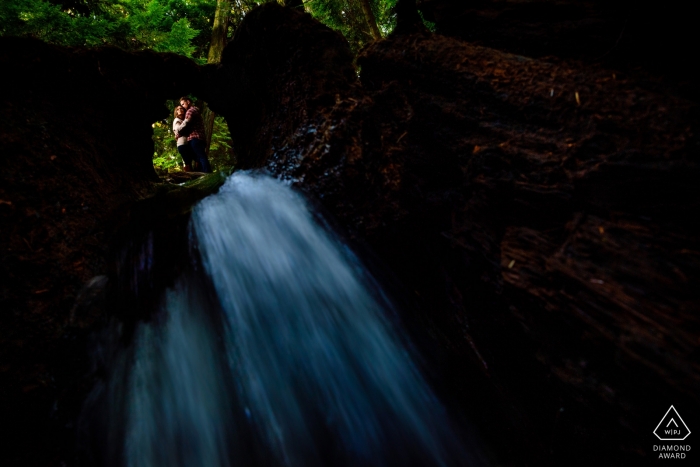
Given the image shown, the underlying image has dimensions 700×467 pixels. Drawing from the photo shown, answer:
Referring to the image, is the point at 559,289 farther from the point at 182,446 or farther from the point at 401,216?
the point at 182,446

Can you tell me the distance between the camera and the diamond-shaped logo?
1.47 meters

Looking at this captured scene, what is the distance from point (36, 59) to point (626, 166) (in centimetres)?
505

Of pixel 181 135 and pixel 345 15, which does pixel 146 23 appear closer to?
pixel 181 135

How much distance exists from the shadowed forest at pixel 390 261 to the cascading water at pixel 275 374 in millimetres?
16

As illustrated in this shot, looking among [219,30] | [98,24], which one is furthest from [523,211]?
[219,30]

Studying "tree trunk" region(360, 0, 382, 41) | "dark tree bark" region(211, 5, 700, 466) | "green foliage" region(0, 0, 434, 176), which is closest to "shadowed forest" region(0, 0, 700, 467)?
"dark tree bark" region(211, 5, 700, 466)

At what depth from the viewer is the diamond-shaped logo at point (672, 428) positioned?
147 centimetres

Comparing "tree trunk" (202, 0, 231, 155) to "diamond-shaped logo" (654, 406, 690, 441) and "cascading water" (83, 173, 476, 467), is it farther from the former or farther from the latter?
"diamond-shaped logo" (654, 406, 690, 441)

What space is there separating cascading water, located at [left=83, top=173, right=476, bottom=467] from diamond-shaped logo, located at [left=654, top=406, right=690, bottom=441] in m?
1.21

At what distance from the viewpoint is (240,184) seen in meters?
A: 3.72

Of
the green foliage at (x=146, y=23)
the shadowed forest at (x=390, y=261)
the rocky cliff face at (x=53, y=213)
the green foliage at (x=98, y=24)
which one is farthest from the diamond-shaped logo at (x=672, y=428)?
the green foliage at (x=98, y=24)

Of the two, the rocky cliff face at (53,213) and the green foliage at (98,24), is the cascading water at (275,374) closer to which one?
the rocky cliff face at (53,213)

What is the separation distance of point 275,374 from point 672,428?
2494 millimetres

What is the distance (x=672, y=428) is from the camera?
154 cm
